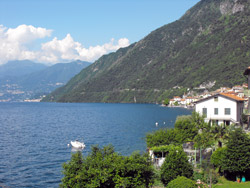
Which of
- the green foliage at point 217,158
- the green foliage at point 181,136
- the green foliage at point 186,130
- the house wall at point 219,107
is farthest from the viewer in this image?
the house wall at point 219,107

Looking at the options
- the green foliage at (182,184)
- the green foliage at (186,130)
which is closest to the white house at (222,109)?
the green foliage at (186,130)

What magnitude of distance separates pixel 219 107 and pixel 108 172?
36720mm

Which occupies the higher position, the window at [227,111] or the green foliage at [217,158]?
the window at [227,111]

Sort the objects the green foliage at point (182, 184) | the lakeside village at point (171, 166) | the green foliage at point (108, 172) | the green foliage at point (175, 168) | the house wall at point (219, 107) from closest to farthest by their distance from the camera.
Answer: the green foliage at point (182, 184)
the green foliage at point (108, 172)
the lakeside village at point (171, 166)
the green foliage at point (175, 168)
the house wall at point (219, 107)

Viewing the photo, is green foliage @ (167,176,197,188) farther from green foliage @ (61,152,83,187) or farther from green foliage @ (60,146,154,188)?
green foliage @ (61,152,83,187)

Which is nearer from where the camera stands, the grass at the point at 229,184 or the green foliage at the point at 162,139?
the grass at the point at 229,184

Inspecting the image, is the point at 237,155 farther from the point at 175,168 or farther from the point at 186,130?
the point at 186,130

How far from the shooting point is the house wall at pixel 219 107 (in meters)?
50.3

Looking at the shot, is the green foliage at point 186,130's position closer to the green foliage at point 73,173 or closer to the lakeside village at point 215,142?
the lakeside village at point 215,142

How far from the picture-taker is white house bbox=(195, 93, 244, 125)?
164ft

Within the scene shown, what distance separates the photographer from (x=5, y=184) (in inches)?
1302

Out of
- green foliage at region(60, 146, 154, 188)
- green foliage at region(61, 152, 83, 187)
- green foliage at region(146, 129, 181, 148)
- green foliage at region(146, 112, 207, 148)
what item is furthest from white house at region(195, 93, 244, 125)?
green foliage at region(61, 152, 83, 187)

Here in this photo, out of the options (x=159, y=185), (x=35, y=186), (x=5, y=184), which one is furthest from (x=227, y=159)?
(x=5, y=184)

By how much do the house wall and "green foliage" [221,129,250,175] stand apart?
25.8 m
